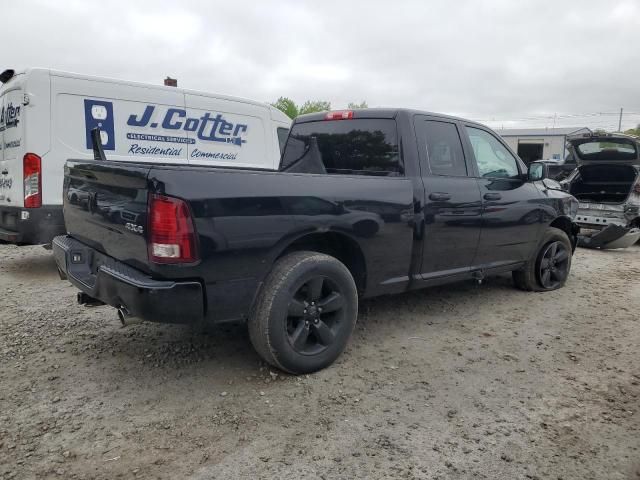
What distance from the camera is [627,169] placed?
923 centimetres

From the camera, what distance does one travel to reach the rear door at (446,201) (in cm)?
420

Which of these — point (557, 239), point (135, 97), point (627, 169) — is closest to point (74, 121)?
point (135, 97)

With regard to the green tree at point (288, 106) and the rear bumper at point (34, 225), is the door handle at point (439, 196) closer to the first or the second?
the rear bumper at point (34, 225)

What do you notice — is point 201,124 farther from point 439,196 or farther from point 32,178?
point 439,196

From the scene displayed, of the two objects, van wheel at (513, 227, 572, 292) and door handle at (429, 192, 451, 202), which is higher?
door handle at (429, 192, 451, 202)

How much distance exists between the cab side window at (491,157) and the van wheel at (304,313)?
2.05m

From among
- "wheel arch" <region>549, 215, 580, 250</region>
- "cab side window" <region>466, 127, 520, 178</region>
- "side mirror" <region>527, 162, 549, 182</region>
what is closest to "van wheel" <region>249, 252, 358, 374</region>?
"cab side window" <region>466, 127, 520, 178</region>

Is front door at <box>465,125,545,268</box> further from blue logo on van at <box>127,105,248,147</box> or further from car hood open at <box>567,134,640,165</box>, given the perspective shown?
car hood open at <box>567,134,640,165</box>

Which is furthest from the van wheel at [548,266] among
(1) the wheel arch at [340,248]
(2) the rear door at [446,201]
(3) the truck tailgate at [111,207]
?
(3) the truck tailgate at [111,207]

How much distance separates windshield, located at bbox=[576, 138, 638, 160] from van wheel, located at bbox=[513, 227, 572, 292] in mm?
3939

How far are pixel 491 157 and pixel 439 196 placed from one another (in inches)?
43.6

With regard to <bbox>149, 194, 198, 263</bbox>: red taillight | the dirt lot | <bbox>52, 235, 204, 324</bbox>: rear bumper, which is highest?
<bbox>149, 194, 198, 263</bbox>: red taillight

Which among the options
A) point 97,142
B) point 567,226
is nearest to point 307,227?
point 97,142

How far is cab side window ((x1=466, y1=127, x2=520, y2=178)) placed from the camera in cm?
481
